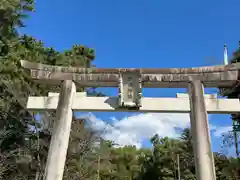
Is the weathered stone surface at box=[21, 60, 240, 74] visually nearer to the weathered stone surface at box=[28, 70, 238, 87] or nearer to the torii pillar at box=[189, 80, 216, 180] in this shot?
the weathered stone surface at box=[28, 70, 238, 87]

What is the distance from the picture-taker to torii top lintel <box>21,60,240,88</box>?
6074mm

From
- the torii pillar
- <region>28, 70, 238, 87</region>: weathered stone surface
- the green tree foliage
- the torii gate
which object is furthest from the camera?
the green tree foliage

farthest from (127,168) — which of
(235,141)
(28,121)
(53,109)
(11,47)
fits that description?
(53,109)

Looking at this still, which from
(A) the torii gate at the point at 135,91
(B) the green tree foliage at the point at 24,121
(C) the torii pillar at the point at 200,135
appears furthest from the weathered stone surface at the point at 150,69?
(B) the green tree foliage at the point at 24,121

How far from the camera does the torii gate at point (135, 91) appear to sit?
19.3 feet

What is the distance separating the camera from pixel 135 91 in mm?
6066

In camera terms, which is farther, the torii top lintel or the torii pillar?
the torii top lintel

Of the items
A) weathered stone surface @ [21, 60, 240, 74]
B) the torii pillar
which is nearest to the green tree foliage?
weathered stone surface @ [21, 60, 240, 74]

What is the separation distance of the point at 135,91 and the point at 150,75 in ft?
1.82

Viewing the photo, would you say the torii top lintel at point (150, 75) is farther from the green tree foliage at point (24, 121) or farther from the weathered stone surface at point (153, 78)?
the green tree foliage at point (24, 121)

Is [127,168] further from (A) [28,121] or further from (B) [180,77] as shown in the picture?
(B) [180,77]

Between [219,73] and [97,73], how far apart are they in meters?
2.95

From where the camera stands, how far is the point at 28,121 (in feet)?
39.2

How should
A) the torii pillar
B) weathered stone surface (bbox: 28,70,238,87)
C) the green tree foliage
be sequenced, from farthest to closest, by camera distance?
the green tree foliage → weathered stone surface (bbox: 28,70,238,87) → the torii pillar
